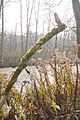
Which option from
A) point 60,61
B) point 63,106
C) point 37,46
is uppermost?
point 37,46

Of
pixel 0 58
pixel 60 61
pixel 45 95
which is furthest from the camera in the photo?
pixel 0 58

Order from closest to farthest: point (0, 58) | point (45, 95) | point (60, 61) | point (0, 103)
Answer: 1. point (0, 103)
2. point (60, 61)
3. point (45, 95)
4. point (0, 58)

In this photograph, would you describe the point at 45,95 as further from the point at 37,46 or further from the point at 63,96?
the point at 37,46

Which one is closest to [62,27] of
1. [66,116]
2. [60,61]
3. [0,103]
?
[60,61]

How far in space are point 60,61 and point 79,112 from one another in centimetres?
65

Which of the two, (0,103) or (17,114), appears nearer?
(0,103)

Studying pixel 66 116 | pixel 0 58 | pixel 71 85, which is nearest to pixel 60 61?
pixel 71 85

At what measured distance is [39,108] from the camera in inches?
60.2

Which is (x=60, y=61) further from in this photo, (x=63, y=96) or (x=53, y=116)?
(x=53, y=116)

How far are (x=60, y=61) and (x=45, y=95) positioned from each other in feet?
1.51

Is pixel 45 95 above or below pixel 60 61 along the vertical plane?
below

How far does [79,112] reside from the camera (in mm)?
1431

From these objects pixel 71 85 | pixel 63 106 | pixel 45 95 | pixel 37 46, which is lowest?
pixel 63 106

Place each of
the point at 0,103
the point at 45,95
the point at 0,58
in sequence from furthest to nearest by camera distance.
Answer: the point at 0,58 < the point at 45,95 < the point at 0,103
